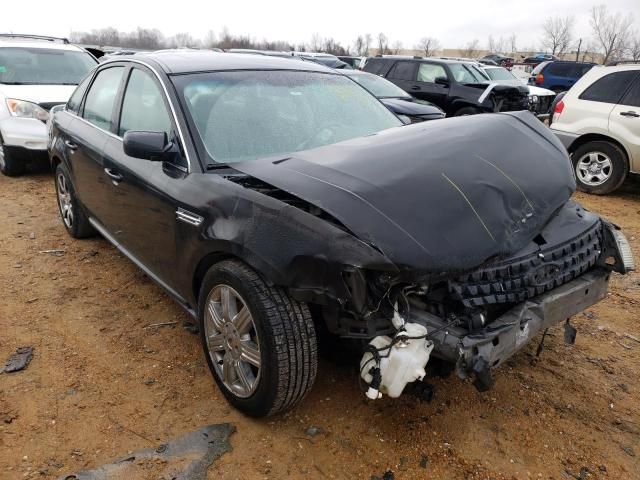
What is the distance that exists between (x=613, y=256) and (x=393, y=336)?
4.87 ft

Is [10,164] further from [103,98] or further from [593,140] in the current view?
[593,140]

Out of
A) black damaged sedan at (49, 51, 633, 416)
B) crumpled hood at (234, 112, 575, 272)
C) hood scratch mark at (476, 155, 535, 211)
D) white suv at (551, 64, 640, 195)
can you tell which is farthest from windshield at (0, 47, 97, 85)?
white suv at (551, 64, 640, 195)

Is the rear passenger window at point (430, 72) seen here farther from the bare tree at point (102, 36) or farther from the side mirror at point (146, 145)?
the bare tree at point (102, 36)

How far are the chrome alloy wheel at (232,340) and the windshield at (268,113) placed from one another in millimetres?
789

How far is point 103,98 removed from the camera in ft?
13.1

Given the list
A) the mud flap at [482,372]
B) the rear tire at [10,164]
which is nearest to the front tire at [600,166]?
the mud flap at [482,372]

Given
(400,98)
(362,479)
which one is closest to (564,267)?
(362,479)

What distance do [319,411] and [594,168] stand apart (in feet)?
20.1

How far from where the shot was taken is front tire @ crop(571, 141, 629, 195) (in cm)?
678

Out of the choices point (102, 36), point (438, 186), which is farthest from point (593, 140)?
point (102, 36)

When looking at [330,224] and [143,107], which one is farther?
[143,107]

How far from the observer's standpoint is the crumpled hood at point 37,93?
710cm

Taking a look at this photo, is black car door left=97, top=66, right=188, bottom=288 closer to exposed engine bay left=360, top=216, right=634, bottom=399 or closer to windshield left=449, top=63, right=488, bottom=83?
exposed engine bay left=360, top=216, right=634, bottom=399

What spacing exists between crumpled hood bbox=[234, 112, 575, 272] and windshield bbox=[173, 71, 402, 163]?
0.28 m
